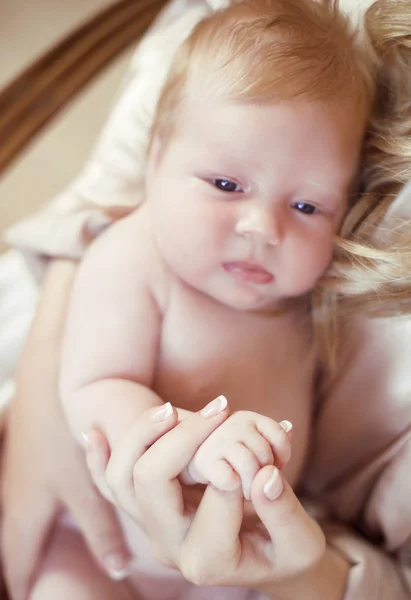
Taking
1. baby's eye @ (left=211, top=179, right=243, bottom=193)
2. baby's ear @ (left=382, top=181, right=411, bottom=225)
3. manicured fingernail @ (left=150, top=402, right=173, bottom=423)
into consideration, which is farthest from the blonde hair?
manicured fingernail @ (left=150, top=402, right=173, bottom=423)

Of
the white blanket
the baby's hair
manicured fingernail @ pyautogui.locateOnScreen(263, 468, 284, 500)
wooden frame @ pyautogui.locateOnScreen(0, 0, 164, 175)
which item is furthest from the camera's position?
wooden frame @ pyautogui.locateOnScreen(0, 0, 164, 175)

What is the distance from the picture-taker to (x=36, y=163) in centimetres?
125

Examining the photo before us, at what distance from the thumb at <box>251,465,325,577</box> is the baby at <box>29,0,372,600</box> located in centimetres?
3

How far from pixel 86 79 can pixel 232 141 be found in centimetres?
69

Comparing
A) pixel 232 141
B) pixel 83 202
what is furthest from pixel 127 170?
pixel 232 141

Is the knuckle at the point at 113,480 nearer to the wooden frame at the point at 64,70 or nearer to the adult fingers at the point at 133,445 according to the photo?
the adult fingers at the point at 133,445

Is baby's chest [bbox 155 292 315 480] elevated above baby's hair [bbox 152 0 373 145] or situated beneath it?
situated beneath

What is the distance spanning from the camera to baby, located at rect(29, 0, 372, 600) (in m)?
0.53

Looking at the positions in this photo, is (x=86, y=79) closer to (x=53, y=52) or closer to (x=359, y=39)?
(x=53, y=52)

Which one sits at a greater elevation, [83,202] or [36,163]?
[83,202]

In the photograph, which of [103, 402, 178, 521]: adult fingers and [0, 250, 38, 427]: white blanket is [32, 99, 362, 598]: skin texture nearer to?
[103, 402, 178, 521]: adult fingers

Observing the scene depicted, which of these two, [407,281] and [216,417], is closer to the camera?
Answer: [216,417]

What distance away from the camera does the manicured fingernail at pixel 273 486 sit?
0.42 metres

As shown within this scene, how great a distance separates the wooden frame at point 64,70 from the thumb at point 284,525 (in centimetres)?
78
